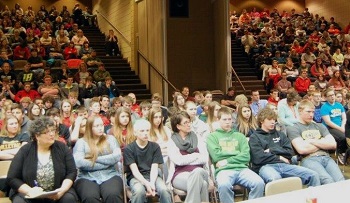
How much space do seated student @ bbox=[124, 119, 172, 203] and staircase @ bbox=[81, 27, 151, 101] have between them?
7.05 meters

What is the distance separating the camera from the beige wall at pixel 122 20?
525 inches

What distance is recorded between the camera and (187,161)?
4602 millimetres

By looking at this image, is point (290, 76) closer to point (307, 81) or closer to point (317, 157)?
point (307, 81)

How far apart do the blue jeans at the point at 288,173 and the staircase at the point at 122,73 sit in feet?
23.5

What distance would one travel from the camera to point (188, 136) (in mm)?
4812

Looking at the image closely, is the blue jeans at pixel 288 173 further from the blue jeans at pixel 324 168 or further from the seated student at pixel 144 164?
the seated student at pixel 144 164

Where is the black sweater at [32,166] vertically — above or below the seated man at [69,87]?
below

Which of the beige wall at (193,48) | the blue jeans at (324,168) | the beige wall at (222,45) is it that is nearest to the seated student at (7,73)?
the beige wall at (193,48)

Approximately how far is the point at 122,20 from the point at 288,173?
10.5 m

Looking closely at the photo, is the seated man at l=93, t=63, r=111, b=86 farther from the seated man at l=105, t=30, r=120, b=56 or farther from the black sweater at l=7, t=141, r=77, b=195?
the black sweater at l=7, t=141, r=77, b=195

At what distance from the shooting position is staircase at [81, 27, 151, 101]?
12028 millimetres

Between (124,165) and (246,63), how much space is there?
9.35 m

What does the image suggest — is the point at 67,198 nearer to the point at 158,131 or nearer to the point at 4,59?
the point at 158,131

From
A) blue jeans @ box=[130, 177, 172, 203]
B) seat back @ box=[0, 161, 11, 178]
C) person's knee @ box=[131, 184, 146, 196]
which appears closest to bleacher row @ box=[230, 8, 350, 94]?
blue jeans @ box=[130, 177, 172, 203]
